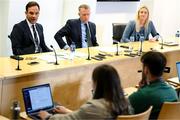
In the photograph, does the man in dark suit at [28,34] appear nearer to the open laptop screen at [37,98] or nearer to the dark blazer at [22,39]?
the dark blazer at [22,39]

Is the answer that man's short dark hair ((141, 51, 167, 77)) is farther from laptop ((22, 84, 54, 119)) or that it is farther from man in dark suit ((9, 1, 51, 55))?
man in dark suit ((9, 1, 51, 55))

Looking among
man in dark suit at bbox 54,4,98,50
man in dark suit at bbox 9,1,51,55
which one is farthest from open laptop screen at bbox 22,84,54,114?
man in dark suit at bbox 54,4,98,50

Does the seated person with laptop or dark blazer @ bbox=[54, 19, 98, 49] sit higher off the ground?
dark blazer @ bbox=[54, 19, 98, 49]

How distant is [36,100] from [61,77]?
2.33ft

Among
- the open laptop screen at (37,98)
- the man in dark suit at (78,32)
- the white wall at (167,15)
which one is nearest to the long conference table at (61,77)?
the open laptop screen at (37,98)

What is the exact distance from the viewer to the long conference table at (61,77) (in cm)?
320

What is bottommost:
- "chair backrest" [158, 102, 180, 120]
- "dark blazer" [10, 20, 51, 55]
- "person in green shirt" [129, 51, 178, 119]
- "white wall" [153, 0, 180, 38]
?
"chair backrest" [158, 102, 180, 120]

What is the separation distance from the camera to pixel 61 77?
3.58 m

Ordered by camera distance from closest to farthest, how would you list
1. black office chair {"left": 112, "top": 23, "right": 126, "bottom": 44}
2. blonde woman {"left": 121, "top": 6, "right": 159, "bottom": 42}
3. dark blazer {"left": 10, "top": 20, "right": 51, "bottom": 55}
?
dark blazer {"left": 10, "top": 20, "right": 51, "bottom": 55} < blonde woman {"left": 121, "top": 6, "right": 159, "bottom": 42} < black office chair {"left": 112, "top": 23, "right": 126, "bottom": 44}

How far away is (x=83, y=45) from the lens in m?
5.34

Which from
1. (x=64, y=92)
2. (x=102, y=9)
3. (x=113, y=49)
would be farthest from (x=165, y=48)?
(x=102, y=9)

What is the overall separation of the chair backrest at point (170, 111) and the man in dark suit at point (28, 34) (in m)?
2.34

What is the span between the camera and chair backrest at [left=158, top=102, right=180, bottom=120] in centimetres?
270

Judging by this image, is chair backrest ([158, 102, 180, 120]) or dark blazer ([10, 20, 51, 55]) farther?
dark blazer ([10, 20, 51, 55])
